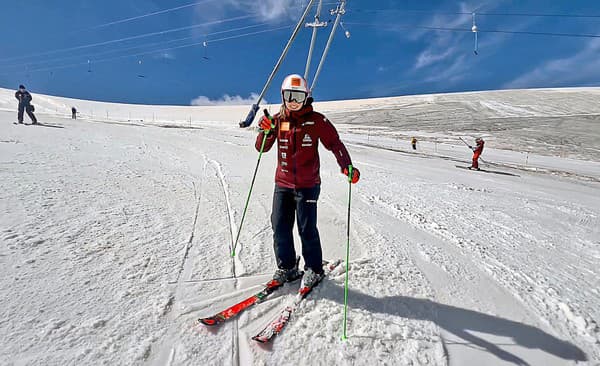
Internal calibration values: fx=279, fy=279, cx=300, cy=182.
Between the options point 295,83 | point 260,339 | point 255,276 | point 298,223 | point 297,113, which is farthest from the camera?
point 255,276

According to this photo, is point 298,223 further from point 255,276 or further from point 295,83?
point 295,83

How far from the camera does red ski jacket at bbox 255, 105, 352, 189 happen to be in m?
2.70

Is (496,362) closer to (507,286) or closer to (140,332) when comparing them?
(507,286)

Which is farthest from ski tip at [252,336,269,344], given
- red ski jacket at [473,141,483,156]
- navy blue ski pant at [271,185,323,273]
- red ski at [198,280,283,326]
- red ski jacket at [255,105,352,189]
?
red ski jacket at [473,141,483,156]

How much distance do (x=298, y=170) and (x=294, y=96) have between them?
0.70 metres

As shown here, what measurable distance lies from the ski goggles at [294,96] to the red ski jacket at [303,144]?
94 mm

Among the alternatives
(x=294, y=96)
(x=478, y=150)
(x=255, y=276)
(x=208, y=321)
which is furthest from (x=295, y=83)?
(x=478, y=150)

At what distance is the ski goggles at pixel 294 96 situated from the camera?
2.60 metres

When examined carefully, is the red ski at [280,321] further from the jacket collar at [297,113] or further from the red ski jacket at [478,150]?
the red ski jacket at [478,150]

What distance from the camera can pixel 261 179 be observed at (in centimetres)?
752

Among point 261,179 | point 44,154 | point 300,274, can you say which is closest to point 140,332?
point 300,274

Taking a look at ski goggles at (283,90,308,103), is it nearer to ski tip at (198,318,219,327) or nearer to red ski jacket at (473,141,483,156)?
ski tip at (198,318,219,327)

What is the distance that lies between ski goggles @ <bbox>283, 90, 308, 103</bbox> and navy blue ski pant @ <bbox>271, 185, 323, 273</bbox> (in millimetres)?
850

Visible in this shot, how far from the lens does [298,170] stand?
2732mm
